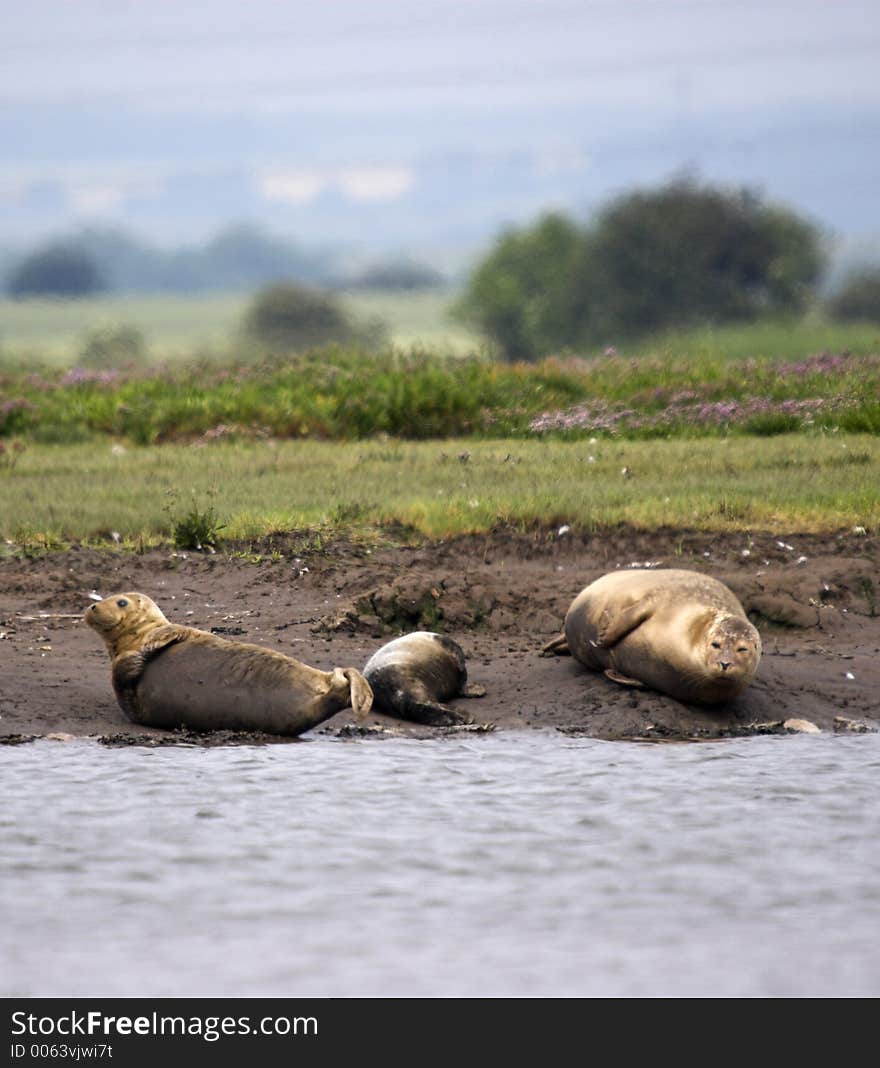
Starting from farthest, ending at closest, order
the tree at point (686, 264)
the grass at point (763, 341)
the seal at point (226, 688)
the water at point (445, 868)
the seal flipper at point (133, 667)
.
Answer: the tree at point (686, 264) < the grass at point (763, 341) < the seal flipper at point (133, 667) < the seal at point (226, 688) < the water at point (445, 868)

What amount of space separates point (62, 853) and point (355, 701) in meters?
2.39

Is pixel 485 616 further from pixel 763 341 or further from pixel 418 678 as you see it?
pixel 763 341

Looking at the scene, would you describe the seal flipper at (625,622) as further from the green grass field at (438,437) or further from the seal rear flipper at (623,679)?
the green grass field at (438,437)

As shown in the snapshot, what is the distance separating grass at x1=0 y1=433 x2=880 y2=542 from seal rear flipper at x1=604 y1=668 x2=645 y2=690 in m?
4.14

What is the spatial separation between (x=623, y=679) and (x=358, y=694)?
1.78 metres

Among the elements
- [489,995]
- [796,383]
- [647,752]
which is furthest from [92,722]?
[796,383]

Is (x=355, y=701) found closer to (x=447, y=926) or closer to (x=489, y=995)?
(x=447, y=926)

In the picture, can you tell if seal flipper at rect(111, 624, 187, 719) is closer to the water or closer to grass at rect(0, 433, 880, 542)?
the water

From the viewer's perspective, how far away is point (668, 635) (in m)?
11.0

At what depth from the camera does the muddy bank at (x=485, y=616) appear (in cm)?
1110

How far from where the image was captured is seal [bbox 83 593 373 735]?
34.8 ft

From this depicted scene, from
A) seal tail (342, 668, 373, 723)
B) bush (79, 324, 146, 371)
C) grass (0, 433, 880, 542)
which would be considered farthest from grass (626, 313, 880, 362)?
seal tail (342, 668, 373, 723)

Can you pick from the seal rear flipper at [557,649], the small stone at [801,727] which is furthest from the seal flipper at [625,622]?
the small stone at [801,727]

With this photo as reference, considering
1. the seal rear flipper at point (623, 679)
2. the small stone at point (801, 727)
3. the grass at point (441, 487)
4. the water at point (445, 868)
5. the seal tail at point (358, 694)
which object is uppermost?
the grass at point (441, 487)
